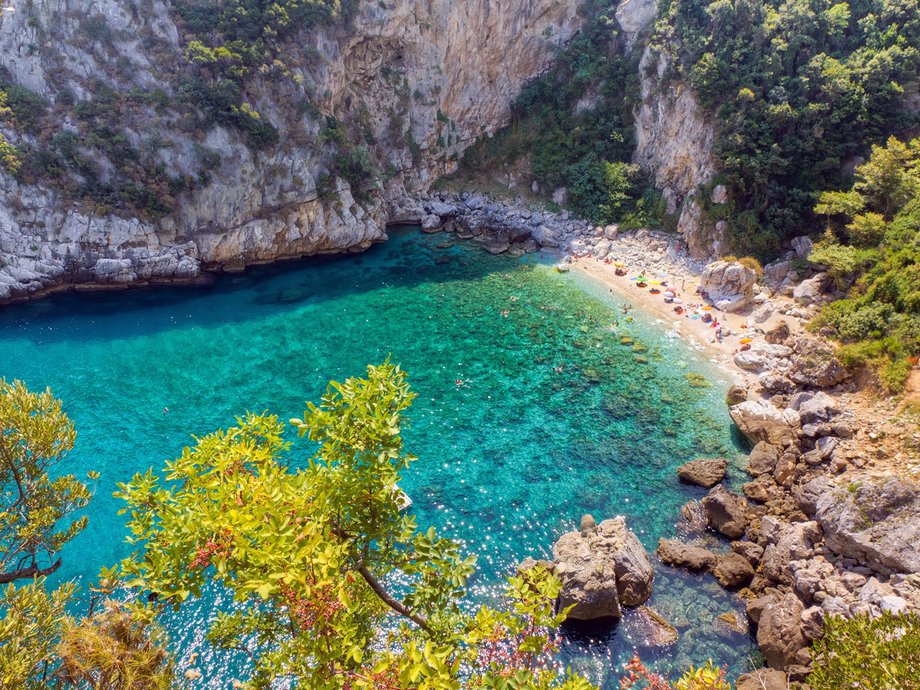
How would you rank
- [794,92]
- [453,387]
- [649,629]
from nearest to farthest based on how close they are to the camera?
[649,629], [453,387], [794,92]

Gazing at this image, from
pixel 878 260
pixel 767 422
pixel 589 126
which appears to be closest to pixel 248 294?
pixel 589 126

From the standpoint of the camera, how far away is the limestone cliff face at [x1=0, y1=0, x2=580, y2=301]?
35.0 meters

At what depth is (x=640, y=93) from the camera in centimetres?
4256

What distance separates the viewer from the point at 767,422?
73.6 ft

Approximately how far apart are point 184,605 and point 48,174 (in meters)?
34.9

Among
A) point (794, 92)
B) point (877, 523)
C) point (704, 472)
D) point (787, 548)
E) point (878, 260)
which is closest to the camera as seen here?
point (877, 523)

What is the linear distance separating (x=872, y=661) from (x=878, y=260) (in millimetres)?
26844

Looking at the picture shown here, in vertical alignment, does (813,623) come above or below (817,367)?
below

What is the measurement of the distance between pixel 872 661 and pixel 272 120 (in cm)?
4389

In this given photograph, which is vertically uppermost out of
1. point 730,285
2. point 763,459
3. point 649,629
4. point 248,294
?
point 730,285

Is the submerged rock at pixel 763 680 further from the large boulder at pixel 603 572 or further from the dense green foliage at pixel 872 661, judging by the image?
the dense green foliage at pixel 872 661

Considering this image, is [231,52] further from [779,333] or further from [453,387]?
[779,333]

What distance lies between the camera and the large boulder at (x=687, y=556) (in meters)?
17.5

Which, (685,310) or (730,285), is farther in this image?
(685,310)
